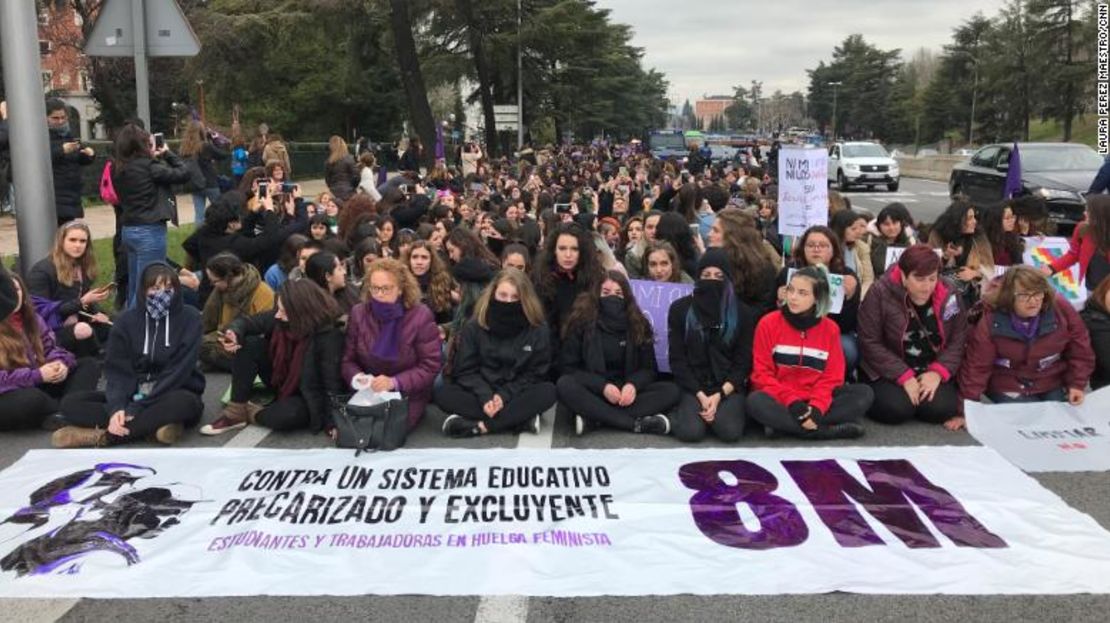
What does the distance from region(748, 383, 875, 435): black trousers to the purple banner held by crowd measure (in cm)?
117

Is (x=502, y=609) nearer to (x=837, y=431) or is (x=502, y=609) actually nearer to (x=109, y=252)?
(x=837, y=431)

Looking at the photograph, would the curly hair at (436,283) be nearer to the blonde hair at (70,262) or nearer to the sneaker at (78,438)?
the blonde hair at (70,262)

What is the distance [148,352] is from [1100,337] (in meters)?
6.38

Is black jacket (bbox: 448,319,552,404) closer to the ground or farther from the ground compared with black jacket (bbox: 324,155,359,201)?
closer to the ground

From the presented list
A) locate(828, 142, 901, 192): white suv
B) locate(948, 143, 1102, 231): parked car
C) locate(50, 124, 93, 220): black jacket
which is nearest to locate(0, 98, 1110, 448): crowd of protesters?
locate(50, 124, 93, 220): black jacket

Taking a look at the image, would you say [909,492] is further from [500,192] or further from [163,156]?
[500,192]

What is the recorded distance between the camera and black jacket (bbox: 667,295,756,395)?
6.16 metres

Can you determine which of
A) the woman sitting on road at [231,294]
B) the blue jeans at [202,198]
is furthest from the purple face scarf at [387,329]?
the blue jeans at [202,198]

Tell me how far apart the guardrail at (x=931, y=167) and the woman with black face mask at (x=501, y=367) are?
34.7 metres

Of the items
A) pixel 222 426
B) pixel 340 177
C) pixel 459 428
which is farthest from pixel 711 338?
pixel 340 177

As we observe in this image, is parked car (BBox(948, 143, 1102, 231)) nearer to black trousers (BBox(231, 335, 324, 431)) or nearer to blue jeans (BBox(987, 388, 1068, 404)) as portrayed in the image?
blue jeans (BBox(987, 388, 1068, 404))

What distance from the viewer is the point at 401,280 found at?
19.8 ft

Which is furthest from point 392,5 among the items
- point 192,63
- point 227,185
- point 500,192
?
point 500,192

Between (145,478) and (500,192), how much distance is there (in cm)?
971
